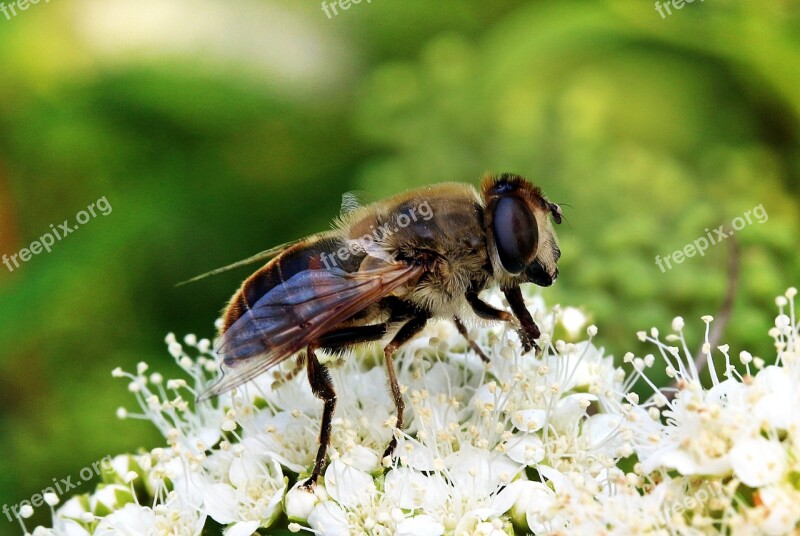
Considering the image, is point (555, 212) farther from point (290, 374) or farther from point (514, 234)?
point (290, 374)

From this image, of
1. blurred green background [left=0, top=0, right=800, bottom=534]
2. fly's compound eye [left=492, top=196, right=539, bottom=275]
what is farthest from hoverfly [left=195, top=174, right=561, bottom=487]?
blurred green background [left=0, top=0, right=800, bottom=534]

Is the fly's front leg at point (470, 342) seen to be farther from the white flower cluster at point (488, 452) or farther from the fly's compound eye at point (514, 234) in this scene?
the fly's compound eye at point (514, 234)

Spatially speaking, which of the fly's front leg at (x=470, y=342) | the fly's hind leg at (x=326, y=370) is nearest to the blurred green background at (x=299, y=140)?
the fly's front leg at (x=470, y=342)

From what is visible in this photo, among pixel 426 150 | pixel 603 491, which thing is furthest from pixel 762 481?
pixel 426 150

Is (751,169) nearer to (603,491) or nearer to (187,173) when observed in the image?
(603,491)

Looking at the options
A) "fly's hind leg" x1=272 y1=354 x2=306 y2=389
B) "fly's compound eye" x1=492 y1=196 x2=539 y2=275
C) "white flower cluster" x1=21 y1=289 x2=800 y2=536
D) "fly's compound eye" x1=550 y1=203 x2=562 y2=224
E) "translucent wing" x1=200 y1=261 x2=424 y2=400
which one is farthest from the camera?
"fly's hind leg" x1=272 y1=354 x2=306 y2=389

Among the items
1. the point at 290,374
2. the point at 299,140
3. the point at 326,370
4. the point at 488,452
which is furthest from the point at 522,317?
the point at 299,140

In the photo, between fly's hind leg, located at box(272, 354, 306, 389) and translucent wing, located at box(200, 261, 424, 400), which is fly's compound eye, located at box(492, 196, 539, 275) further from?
fly's hind leg, located at box(272, 354, 306, 389)
